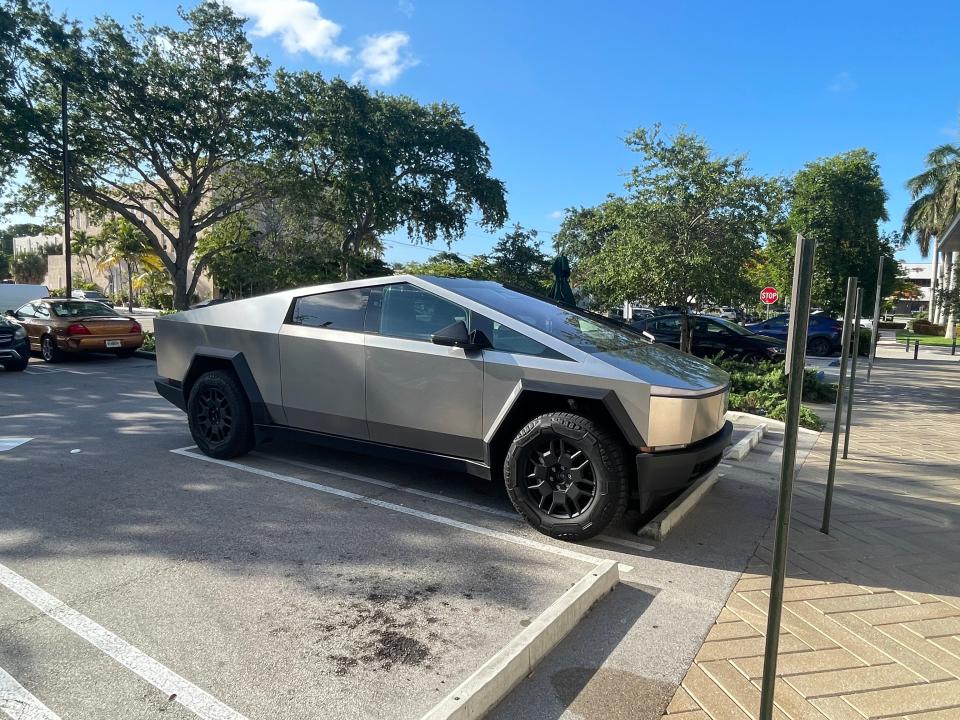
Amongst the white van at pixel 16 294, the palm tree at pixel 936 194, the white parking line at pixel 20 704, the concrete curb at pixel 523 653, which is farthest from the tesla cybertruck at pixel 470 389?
the palm tree at pixel 936 194

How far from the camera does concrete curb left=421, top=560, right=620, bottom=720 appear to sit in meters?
2.20

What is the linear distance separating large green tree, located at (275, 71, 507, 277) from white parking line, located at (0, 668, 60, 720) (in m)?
18.9

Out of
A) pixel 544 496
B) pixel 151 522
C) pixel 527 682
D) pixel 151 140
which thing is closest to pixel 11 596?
pixel 151 522

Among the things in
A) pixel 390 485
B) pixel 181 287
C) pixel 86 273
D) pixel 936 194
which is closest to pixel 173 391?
pixel 390 485

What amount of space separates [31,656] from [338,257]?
19926mm

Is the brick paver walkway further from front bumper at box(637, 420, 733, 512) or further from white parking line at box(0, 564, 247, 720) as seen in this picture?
white parking line at box(0, 564, 247, 720)

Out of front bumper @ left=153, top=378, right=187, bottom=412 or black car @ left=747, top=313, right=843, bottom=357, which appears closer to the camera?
front bumper @ left=153, top=378, right=187, bottom=412

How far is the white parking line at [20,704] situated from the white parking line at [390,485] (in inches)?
105

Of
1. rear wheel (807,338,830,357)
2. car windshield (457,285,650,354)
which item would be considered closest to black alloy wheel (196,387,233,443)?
car windshield (457,285,650,354)

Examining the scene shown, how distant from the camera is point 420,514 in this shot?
4.29m

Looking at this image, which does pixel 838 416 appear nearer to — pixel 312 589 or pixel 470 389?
pixel 470 389

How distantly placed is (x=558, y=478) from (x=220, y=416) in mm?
3128

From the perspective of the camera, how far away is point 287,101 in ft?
62.6

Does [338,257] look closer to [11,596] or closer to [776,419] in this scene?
[776,419]
